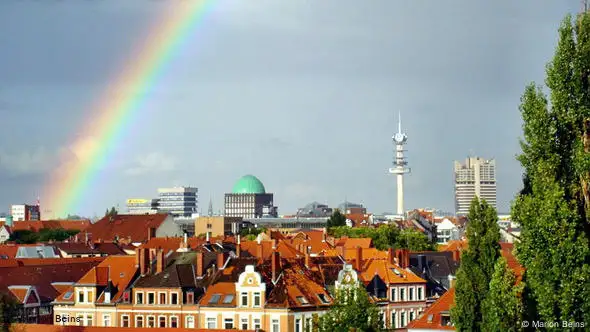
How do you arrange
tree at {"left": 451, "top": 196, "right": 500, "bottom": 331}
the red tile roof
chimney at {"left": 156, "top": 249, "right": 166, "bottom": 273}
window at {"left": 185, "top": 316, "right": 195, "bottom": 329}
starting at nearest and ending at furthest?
tree at {"left": 451, "top": 196, "right": 500, "bottom": 331} → the red tile roof → window at {"left": 185, "top": 316, "right": 195, "bottom": 329} → chimney at {"left": 156, "top": 249, "right": 166, "bottom": 273}

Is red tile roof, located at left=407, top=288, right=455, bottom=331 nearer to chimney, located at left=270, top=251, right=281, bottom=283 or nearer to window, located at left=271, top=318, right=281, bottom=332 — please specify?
window, located at left=271, top=318, right=281, bottom=332

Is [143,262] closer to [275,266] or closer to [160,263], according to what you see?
[160,263]

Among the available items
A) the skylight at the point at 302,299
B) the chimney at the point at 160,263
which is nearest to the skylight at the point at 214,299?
the skylight at the point at 302,299

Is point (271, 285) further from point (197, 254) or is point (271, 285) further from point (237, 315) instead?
point (197, 254)

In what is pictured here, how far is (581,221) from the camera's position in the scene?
2255 inches

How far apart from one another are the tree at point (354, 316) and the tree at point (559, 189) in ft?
48.2

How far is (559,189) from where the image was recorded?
5666cm

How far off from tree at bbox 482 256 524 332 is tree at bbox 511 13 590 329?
0.82 m

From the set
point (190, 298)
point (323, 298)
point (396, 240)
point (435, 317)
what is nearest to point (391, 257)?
point (323, 298)

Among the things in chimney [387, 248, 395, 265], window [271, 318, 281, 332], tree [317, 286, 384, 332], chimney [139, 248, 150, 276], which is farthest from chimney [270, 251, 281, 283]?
tree [317, 286, 384, 332]

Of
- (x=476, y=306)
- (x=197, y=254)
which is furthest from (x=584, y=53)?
(x=197, y=254)

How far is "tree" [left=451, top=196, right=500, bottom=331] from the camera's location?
212 feet

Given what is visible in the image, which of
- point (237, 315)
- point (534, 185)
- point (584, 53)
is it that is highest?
point (584, 53)

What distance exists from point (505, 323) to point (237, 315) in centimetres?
3952
